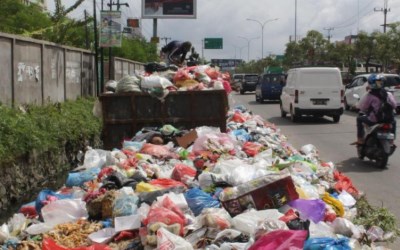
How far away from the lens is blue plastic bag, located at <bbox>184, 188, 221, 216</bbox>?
5848 mm

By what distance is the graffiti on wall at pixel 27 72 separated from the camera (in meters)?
12.0

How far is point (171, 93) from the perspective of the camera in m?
10.5

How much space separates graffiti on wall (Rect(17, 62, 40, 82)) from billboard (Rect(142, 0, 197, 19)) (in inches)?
1149

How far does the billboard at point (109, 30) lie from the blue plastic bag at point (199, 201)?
12.8m

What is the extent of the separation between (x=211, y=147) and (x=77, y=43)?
18.1 meters

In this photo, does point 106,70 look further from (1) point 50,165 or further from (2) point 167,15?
(2) point 167,15

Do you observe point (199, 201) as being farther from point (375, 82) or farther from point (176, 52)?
point (176, 52)

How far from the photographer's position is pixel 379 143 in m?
11.0

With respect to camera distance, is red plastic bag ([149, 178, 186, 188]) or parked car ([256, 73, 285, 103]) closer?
red plastic bag ([149, 178, 186, 188])

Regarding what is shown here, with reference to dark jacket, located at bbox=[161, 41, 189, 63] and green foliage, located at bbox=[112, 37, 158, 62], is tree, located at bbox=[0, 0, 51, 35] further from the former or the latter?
green foliage, located at bbox=[112, 37, 158, 62]

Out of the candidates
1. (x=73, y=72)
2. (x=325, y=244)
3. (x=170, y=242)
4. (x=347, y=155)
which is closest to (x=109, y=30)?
(x=73, y=72)

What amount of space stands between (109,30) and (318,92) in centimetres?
738

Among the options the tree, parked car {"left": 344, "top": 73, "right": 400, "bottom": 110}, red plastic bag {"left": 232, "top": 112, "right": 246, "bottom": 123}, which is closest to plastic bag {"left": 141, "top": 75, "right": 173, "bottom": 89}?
red plastic bag {"left": 232, "top": 112, "right": 246, "bottom": 123}

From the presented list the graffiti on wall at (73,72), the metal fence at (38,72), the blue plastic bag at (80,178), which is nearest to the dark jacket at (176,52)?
the metal fence at (38,72)
